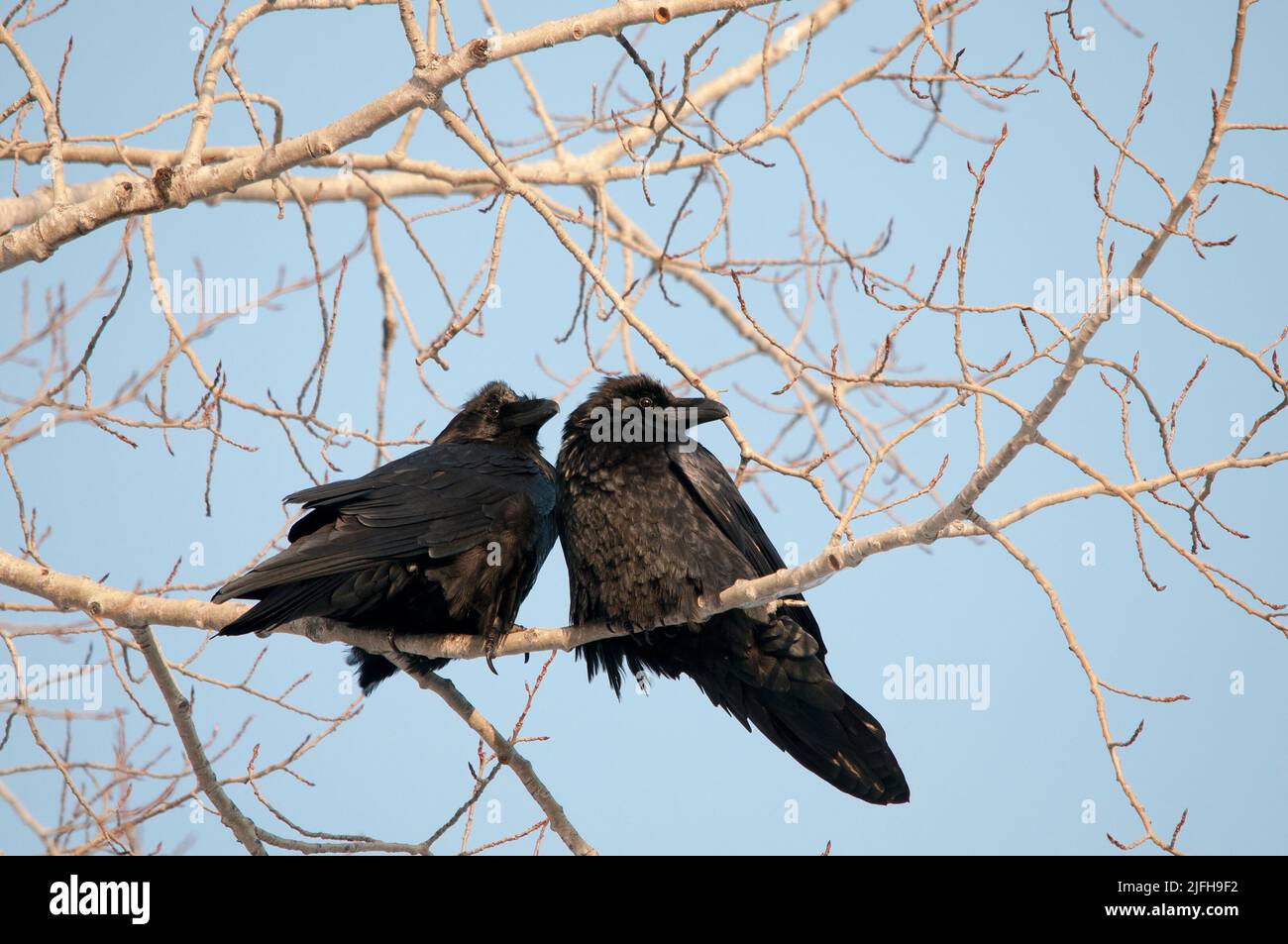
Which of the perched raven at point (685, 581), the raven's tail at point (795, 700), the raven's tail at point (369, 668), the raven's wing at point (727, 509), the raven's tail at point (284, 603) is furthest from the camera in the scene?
the raven's tail at point (369, 668)

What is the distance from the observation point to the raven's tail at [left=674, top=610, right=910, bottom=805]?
5566mm

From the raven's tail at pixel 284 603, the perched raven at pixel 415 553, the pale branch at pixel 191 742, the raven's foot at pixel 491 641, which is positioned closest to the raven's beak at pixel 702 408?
the perched raven at pixel 415 553

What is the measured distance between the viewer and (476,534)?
219 inches

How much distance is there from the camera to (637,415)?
586 cm

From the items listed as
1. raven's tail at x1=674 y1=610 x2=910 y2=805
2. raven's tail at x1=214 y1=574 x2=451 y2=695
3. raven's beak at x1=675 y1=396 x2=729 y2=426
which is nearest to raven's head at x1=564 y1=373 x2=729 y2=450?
raven's beak at x1=675 y1=396 x2=729 y2=426

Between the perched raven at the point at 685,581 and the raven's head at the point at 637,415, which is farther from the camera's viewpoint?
the raven's head at the point at 637,415

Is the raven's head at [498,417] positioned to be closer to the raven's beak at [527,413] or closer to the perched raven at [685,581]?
the raven's beak at [527,413]

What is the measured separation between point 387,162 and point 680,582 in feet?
11.2

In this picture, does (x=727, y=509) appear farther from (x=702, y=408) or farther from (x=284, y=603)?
(x=284, y=603)

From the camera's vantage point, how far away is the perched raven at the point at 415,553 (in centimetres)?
508
